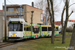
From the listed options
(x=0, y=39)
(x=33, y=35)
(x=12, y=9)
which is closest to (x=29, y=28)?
(x=33, y=35)

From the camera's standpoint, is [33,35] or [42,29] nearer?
[33,35]

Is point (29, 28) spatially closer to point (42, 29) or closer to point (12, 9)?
point (42, 29)

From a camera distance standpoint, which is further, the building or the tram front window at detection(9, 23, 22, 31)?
the building

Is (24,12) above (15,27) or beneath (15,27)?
above

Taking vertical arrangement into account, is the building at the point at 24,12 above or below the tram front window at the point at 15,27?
above

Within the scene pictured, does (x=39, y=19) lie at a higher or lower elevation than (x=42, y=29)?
higher

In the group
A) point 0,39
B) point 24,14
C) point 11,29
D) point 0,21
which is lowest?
point 0,39

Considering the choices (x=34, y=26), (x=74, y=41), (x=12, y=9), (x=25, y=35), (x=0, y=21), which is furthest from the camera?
(x=12, y=9)

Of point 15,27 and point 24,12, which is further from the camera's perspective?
point 24,12

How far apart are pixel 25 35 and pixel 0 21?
4.10 m

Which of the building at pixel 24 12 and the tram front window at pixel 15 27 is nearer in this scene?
the tram front window at pixel 15 27

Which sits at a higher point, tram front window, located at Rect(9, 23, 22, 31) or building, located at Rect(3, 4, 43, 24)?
building, located at Rect(3, 4, 43, 24)

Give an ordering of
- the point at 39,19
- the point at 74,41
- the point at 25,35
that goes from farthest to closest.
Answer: the point at 39,19 → the point at 25,35 → the point at 74,41

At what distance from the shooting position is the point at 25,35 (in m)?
18.3
